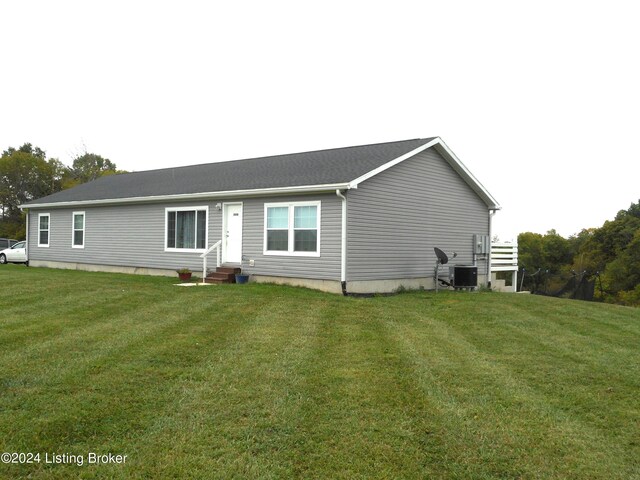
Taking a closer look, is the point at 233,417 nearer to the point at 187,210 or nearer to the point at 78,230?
the point at 187,210

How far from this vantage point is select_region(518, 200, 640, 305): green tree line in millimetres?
34781

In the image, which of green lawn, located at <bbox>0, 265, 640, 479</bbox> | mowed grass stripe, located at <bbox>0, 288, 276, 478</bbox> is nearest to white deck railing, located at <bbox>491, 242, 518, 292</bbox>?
green lawn, located at <bbox>0, 265, 640, 479</bbox>

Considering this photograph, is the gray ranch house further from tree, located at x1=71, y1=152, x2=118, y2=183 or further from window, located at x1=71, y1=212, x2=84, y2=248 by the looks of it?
tree, located at x1=71, y1=152, x2=118, y2=183

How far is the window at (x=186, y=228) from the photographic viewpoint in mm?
16469

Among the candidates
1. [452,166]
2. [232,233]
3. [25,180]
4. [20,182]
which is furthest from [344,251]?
[20,182]

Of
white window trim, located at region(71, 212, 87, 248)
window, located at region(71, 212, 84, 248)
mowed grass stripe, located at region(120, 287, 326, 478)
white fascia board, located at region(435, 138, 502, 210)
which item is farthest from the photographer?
window, located at region(71, 212, 84, 248)

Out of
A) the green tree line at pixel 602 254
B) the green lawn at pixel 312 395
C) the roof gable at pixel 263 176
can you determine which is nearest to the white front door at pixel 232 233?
the roof gable at pixel 263 176

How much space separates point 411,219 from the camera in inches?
595

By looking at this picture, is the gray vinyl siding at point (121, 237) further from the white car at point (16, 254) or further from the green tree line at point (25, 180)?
the green tree line at point (25, 180)

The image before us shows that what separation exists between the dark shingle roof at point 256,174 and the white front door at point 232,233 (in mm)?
682

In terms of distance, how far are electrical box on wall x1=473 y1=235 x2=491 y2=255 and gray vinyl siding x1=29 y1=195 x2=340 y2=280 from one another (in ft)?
22.4

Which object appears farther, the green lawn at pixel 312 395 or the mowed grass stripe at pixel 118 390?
the mowed grass stripe at pixel 118 390

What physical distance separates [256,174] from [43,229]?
11.9m

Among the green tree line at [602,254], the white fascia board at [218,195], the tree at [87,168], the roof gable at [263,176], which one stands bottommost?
the green tree line at [602,254]
